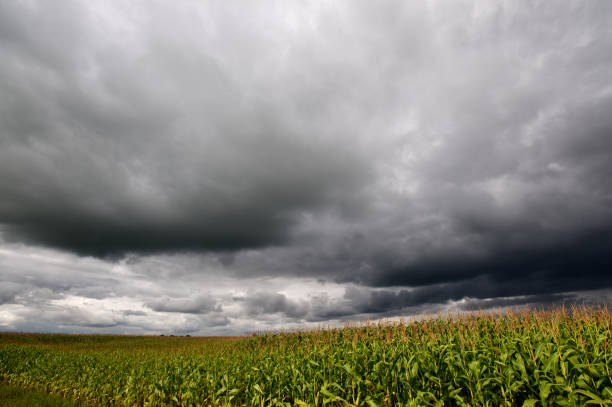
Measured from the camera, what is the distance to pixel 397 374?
11062mm

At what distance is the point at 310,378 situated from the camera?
543 inches

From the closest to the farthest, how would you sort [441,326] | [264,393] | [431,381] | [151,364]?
1. [431,381]
2. [264,393]
3. [151,364]
4. [441,326]

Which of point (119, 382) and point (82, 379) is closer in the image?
point (119, 382)

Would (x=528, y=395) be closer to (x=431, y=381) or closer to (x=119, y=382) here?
(x=431, y=381)

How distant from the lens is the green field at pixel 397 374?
8.79 m

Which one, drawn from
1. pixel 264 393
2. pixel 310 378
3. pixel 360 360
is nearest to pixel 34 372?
pixel 264 393

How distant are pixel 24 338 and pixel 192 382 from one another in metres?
71.3

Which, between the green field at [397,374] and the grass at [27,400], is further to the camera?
the grass at [27,400]

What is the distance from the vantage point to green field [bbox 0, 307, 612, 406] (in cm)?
879

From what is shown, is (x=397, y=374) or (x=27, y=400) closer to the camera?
(x=397, y=374)

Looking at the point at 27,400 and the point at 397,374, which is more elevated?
the point at 397,374

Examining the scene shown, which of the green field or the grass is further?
the grass

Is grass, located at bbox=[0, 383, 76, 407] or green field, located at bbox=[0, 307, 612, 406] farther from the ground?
green field, located at bbox=[0, 307, 612, 406]

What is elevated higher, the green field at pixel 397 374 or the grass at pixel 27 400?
the green field at pixel 397 374
